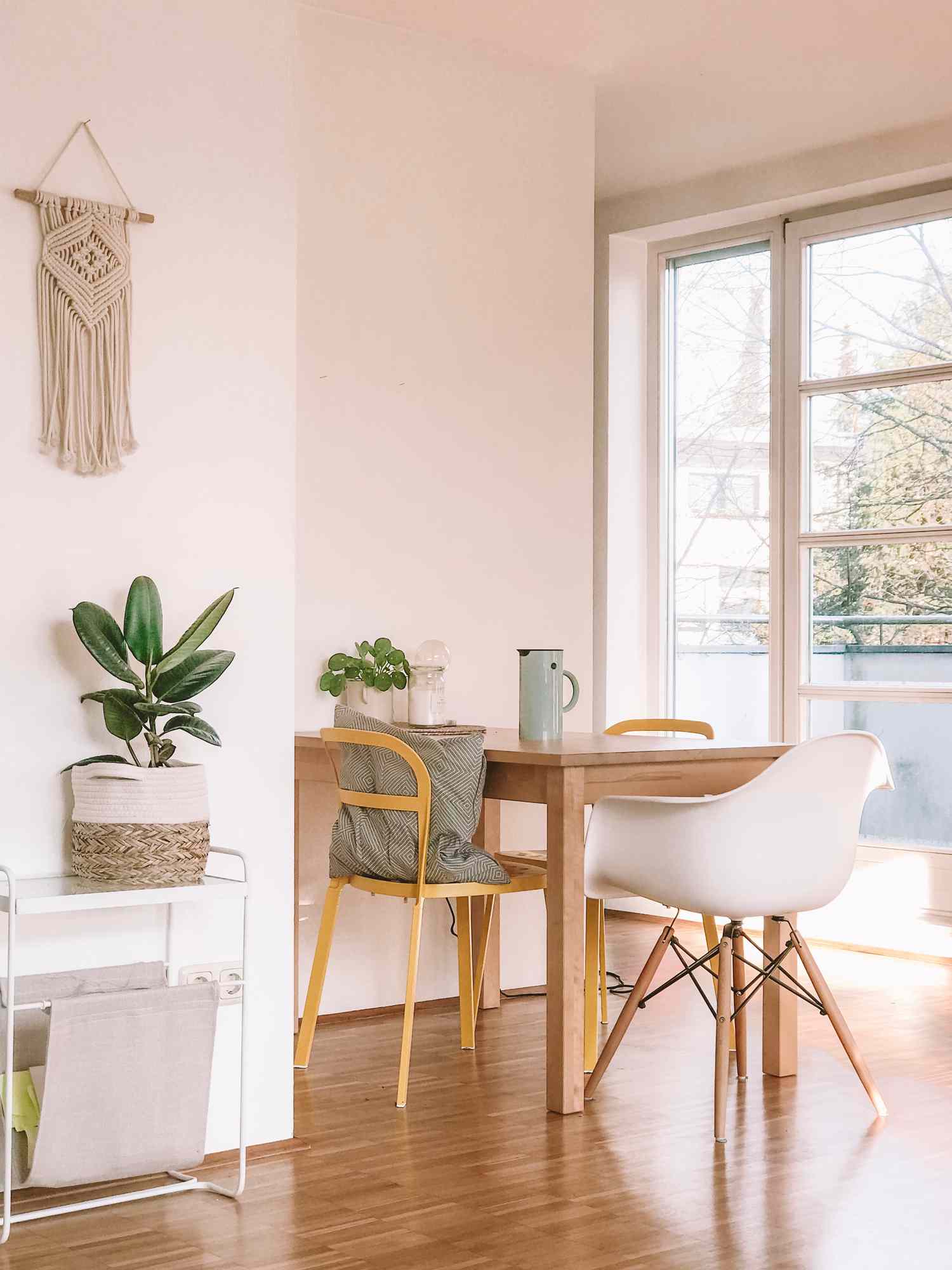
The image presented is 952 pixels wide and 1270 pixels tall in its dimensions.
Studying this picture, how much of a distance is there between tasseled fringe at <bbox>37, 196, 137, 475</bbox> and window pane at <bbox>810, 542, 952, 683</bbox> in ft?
10.5

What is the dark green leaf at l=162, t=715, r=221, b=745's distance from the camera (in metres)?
2.72

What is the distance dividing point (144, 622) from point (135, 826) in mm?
359

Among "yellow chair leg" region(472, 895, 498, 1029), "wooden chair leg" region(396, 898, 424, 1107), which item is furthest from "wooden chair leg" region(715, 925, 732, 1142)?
"yellow chair leg" region(472, 895, 498, 1029)

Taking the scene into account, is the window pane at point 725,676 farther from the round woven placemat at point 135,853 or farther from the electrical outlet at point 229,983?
the round woven placemat at point 135,853

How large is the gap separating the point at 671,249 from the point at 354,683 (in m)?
2.65

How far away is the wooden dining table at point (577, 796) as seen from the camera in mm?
3234

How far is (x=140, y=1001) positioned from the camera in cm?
263

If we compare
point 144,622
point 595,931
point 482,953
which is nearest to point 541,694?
point 595,931

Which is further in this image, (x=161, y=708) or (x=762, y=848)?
(x=762, y=848)

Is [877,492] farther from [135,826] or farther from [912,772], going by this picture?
[135,826]

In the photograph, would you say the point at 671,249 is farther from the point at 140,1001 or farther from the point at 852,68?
the point at 140,1001

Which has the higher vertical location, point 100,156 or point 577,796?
point 100,156

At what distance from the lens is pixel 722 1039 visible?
10.1 feet

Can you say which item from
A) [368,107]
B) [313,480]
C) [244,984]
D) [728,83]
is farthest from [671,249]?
[244,984]
